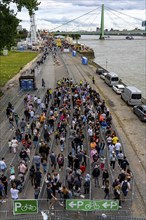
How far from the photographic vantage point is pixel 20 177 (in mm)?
16938

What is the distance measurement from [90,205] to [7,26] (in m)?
29.3

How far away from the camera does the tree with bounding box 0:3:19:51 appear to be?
125 feet

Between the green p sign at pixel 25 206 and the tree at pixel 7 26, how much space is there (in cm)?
2741

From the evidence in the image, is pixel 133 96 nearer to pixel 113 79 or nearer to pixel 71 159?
pixel 113 79

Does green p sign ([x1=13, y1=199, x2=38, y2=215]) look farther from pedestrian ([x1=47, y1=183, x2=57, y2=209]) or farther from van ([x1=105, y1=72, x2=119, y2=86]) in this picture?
van ([x1=105, y1=72, x2=119, y2=86])

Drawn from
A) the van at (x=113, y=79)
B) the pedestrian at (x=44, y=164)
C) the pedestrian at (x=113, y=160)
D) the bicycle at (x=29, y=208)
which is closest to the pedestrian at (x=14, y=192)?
the bicycle at (x=29, y=208)

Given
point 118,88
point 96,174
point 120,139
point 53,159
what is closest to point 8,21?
point 118,88

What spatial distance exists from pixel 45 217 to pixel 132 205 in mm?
4364

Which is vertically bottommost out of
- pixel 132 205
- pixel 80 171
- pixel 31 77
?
pixel 132 205

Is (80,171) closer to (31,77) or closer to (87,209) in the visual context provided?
(87,209)

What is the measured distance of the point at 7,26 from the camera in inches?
1521

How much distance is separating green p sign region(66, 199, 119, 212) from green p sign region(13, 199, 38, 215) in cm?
139

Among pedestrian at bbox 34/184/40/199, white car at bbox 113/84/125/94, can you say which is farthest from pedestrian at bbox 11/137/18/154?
white car at bbox 113/84/125/94

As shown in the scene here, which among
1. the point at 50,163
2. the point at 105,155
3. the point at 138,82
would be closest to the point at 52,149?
the point at 50,163
